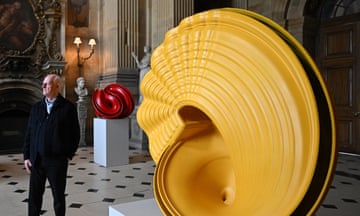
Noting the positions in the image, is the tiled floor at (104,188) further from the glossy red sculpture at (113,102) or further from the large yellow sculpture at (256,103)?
the large yellow sculpture at (256,103)

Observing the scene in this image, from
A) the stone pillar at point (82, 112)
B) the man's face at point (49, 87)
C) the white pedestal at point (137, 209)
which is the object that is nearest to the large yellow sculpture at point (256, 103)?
the white pedestal at point (137, 209)

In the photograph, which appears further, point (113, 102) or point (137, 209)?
point (113, 102)

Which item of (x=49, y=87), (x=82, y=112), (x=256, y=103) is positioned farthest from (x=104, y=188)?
(x=82, y=112)

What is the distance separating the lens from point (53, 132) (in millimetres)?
2859

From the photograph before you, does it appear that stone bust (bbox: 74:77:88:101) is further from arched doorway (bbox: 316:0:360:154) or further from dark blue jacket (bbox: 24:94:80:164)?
dark blue jacket (bbox: 24:94:80:164)

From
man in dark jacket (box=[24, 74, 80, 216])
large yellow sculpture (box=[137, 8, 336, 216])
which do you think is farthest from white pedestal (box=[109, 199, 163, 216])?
man in dark jacket (box=[24, 74, 80, 216])

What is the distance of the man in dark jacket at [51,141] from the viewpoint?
2850 mm

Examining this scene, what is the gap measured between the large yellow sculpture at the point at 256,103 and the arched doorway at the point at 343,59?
775 cm

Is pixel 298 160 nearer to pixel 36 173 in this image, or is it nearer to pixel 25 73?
pixel 36 173

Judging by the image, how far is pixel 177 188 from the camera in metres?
1.42

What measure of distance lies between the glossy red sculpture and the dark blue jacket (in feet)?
12.9

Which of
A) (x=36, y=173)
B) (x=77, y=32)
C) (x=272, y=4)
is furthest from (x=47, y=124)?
(x=77, y=32)

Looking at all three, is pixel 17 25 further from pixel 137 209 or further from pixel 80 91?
pixel 137 209

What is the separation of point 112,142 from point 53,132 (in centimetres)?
420
